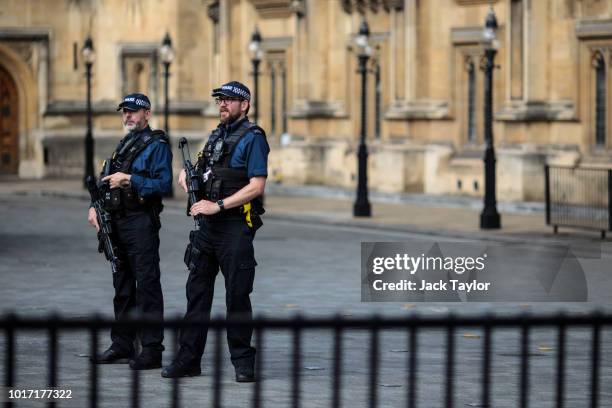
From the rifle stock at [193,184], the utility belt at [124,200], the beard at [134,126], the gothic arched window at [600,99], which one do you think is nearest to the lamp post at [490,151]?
the gothic arched window at [600,99]

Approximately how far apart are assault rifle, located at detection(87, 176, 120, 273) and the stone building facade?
1856cm

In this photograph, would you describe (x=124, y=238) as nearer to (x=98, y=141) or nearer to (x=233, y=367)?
(x=233, y=367)

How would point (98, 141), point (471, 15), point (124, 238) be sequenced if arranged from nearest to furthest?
point (124, 238)
point (471, 15)
point (98, 141)

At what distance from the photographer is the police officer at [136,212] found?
1242 cm

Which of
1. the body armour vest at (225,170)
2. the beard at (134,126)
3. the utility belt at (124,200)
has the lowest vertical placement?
the utility belt at (124,200)

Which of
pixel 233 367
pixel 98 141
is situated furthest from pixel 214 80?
pixel 233 367

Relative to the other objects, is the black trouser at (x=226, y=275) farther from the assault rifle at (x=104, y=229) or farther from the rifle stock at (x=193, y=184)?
the assault rifle at (x=104, y=229)

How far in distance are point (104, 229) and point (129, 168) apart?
1.61 feet

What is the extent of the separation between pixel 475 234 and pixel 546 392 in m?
14.4

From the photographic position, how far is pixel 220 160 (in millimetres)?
11891

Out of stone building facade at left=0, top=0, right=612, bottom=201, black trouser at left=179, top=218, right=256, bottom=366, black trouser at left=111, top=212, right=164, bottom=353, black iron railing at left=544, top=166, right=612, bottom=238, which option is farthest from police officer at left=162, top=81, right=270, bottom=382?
stone building facade at left=0, top=0, right=612, bottom=201

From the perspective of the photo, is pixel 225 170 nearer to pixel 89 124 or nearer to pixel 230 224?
pixel 230 224

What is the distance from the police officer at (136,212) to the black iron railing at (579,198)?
1313cm

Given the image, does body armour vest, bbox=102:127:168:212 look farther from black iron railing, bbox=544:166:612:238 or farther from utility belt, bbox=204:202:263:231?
black iron railing, bbox=544:166:612:238
